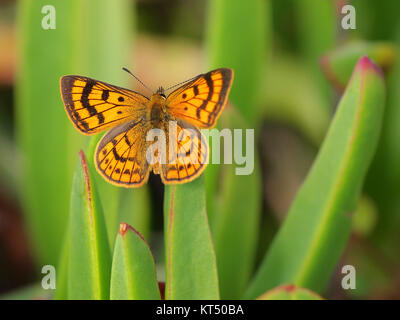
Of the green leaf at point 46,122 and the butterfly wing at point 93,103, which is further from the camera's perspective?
the green leaf at point 46,122

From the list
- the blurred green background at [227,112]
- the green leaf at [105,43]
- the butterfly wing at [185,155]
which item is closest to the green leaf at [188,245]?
the butterfly wing at [185,155]

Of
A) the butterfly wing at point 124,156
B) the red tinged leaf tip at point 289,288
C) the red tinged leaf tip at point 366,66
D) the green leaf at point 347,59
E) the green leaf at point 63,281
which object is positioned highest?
the green leaf at point 347,59

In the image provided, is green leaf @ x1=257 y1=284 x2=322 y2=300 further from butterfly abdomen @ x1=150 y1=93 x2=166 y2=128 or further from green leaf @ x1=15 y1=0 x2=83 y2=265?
green leaf @ x1=15 y1=0 x2=83 y2=265

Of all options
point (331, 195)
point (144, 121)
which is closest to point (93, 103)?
point (144, 121)

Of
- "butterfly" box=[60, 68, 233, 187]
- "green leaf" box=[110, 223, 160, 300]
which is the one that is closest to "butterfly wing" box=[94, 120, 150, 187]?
"butterfly" box=[60, 68, 233, 187]

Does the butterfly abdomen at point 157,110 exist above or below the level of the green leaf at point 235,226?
above

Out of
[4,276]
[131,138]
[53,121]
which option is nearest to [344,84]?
[131,138]

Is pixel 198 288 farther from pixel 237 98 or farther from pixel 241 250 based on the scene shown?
pixel 237 98

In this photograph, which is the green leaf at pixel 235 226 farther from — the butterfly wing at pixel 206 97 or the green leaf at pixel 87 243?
the green leaf at pixel 87 243
